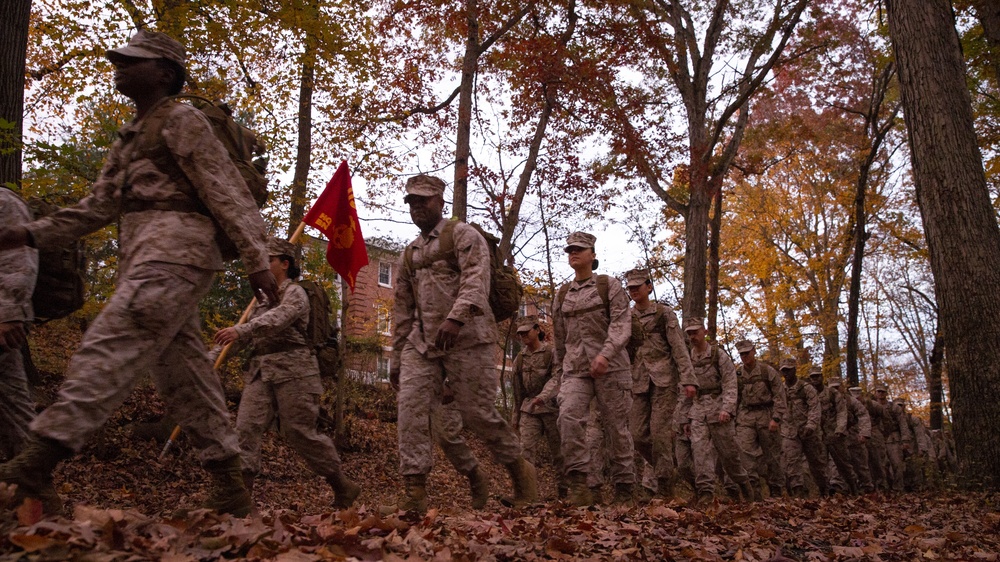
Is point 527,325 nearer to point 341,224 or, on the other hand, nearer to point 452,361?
point 341,224

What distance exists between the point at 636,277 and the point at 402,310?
485 centimetres

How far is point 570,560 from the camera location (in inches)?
173

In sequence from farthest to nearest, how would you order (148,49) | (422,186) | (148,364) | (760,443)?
(760,443)
(422,186)
(148,49)
(148,364)

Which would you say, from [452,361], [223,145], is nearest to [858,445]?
[452,361]

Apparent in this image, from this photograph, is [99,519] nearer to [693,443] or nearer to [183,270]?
[183,270]

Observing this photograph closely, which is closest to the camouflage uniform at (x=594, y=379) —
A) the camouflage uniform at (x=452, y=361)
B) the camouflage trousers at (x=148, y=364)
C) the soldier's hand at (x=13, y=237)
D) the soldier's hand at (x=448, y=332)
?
the camouflage uniform at (x=452, y=361)

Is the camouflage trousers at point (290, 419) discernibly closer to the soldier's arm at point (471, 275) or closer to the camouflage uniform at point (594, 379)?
the soldier's arm at point (471, 275)

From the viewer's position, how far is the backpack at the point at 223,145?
15.0ft

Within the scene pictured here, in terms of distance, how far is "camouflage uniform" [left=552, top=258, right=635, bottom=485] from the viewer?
7883 millimetres

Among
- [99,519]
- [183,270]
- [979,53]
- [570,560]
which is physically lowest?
[570,560]

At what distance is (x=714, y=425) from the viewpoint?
11.8m

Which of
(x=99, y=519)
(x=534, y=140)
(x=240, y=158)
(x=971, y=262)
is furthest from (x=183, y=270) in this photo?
(x=534, y=140)

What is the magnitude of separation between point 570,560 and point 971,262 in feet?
27.5

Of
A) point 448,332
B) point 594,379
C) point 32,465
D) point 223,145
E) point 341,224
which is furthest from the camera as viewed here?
point 341,224
